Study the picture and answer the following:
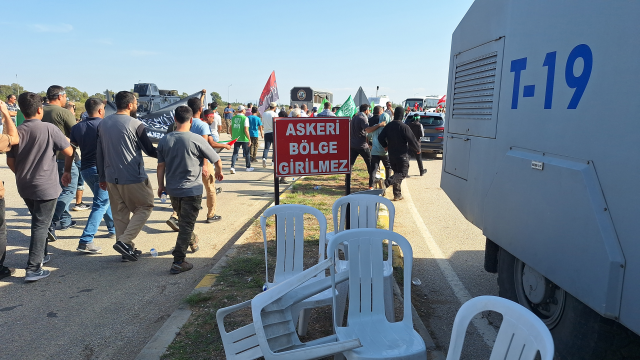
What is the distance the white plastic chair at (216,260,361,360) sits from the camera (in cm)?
262

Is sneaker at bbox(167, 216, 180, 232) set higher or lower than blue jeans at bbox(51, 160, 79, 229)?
lower

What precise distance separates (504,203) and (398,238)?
1.03 metres

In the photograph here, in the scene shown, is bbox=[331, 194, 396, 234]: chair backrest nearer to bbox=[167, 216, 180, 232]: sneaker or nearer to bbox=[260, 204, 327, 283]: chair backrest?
bbox=[260, 204, 327, 283]: chair backrest

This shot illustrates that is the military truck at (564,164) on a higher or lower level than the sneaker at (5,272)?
higher

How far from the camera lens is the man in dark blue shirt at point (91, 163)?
241 inches

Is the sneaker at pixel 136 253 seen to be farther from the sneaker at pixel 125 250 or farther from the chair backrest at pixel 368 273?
the chair backrest at pixel 368 273

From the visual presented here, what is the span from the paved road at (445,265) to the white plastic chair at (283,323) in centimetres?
159

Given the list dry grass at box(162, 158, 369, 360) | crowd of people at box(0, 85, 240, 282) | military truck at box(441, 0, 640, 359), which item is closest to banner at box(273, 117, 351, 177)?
crowd of people at box(0, 85, 240, 282)

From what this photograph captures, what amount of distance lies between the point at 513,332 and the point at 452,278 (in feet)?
11.1

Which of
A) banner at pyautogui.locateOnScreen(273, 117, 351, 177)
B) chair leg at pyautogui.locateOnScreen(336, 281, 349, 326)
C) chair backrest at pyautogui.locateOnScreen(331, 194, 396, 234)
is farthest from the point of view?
banner at pyautogui.locateOnScreen(273, 117, 351, 177)

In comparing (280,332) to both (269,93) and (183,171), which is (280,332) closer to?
(183,171)

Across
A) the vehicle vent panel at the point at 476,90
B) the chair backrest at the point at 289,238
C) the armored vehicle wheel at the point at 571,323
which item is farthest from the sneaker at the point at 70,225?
the armored vehicle wheel at the point at 571,323

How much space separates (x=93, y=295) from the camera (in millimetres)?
4852

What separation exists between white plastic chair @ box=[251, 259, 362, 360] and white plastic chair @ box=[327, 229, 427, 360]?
18 cm
